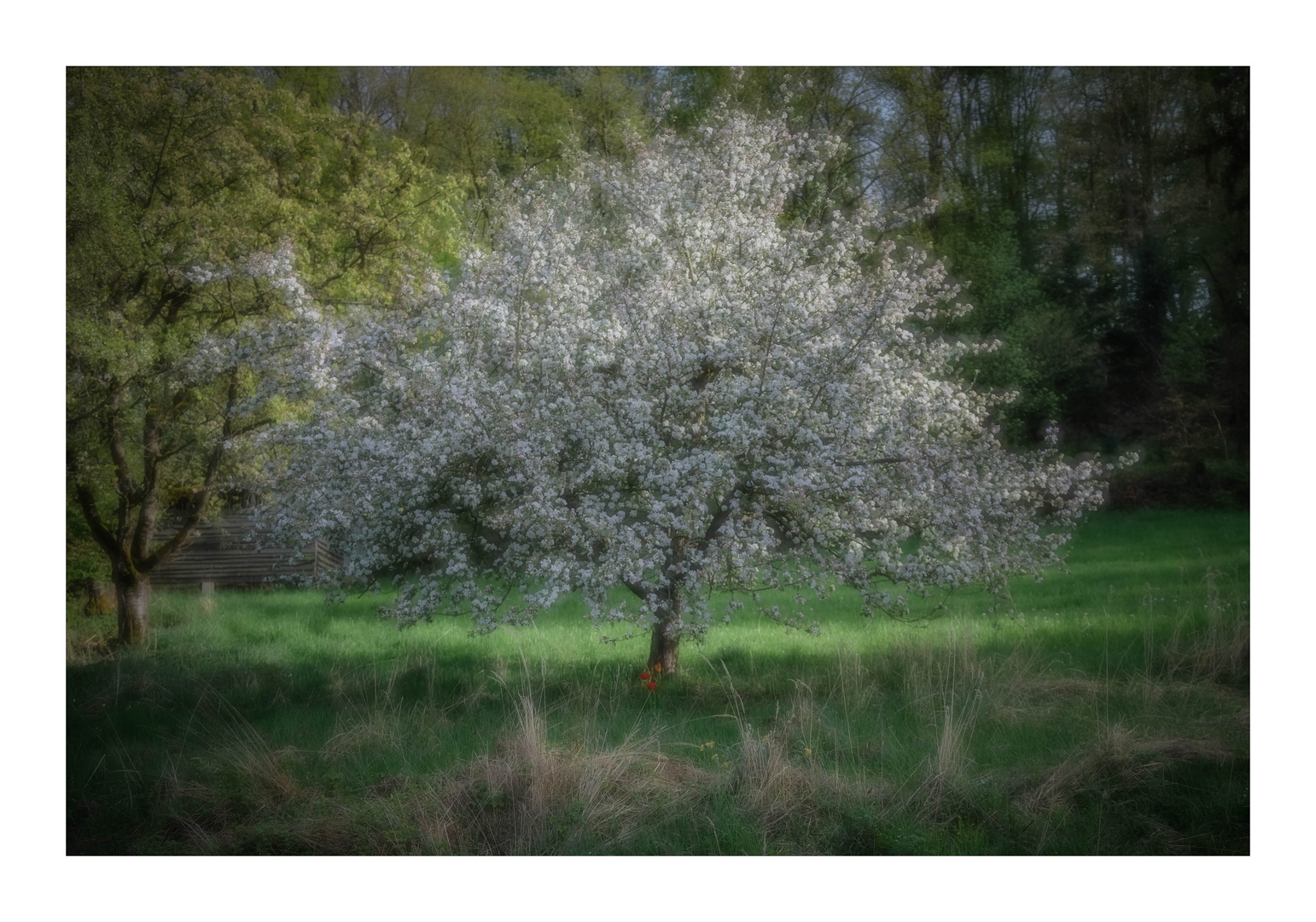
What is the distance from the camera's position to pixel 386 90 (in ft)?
16.5

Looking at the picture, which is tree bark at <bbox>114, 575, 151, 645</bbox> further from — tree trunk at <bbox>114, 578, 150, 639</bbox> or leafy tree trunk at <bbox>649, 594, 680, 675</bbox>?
leafy tree trunk at <bbox>649, 594, 680, 675</bbox>

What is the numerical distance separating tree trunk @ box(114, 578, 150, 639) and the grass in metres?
0.18

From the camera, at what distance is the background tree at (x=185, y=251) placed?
482 cm

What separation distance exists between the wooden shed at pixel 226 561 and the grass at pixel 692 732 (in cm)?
25

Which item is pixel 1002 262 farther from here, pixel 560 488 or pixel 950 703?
pixel 560 488

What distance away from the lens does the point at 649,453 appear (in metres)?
4.29

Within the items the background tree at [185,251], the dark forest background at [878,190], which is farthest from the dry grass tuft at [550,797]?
the dark forest background at [878,190]

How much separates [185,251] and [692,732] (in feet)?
14.0

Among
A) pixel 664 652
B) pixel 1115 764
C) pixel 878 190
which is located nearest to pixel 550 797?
pixel 664 652

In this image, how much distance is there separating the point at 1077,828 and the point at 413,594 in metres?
3.64

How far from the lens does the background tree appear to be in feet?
15.8
